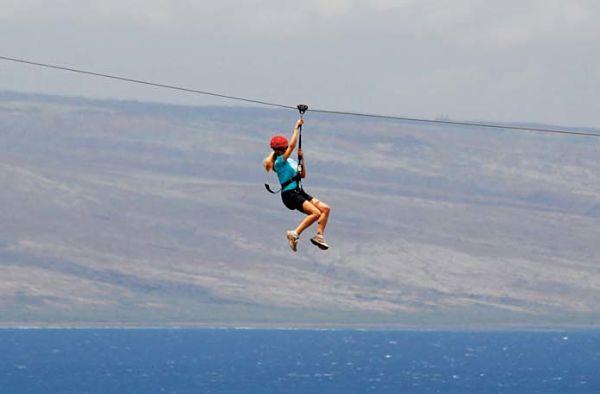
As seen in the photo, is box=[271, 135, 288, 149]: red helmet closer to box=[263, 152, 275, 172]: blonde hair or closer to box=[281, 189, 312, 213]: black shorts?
box=[263, 152, 275, 172]: blonde hair

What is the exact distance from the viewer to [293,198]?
1252 inches

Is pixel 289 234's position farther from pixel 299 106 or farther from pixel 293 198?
pixel 299 106

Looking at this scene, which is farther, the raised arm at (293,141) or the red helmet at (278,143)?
the red helmet at (278,143)

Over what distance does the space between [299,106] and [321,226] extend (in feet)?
9.36

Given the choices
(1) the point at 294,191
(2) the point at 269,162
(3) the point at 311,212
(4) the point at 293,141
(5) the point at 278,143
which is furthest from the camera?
(1) the point at 294,191

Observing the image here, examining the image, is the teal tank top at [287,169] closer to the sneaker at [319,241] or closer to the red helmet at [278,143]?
the red helmet at [278,143]

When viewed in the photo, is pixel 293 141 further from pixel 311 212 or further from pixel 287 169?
pixel 311 212

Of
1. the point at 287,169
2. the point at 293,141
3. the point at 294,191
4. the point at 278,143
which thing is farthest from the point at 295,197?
the point at 293,141

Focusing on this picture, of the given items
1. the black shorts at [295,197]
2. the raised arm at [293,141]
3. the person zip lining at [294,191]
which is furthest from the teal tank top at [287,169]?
the raised arm at [293,141]

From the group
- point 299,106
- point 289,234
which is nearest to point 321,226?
point 289,234

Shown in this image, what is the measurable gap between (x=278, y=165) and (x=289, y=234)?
59.6 inches

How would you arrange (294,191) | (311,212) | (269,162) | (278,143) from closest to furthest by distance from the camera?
1. (278,143)
2. (269,162)
3. (311,212)
4. (294,191)

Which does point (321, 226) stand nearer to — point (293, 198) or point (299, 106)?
point (293, 198)

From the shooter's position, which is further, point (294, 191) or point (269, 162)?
point (294, 191)
